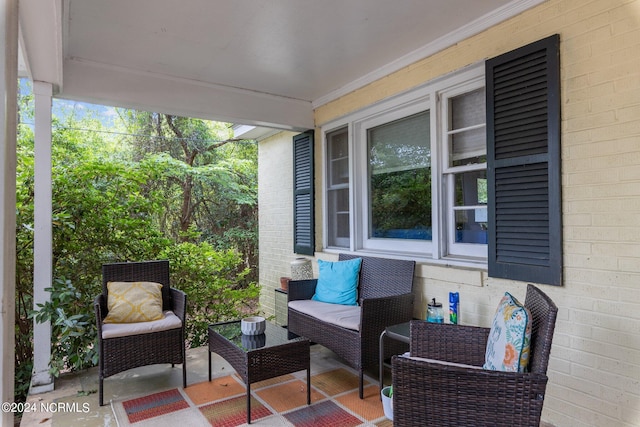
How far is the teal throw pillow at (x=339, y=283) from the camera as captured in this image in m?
3.64

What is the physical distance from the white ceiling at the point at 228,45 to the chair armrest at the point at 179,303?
71.1 inches

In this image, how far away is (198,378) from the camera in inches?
126

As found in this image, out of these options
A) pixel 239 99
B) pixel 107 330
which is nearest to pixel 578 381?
pixel 107 330

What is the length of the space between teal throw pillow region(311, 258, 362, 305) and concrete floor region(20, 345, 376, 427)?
54 cm

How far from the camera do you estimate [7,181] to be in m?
0.92

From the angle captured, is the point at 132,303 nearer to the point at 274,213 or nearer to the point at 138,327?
the point at 138,327

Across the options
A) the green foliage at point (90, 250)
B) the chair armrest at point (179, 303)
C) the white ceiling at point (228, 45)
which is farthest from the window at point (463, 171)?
the chair armrest at point (179, 303)

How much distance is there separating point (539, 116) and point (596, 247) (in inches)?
33.6

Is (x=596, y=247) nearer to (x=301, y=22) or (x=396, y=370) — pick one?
(x=396, y=370)

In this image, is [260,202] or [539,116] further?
[260,202]

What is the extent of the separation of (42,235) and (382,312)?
2.70 m

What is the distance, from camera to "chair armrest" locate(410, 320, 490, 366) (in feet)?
6.99

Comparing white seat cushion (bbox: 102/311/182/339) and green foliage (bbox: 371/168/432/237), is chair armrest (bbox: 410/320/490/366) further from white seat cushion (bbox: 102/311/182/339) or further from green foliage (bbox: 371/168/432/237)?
white seat cushion (bbox: 102/311/182/339)

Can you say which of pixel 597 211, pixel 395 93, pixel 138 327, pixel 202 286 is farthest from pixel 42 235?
pixel 597 211
